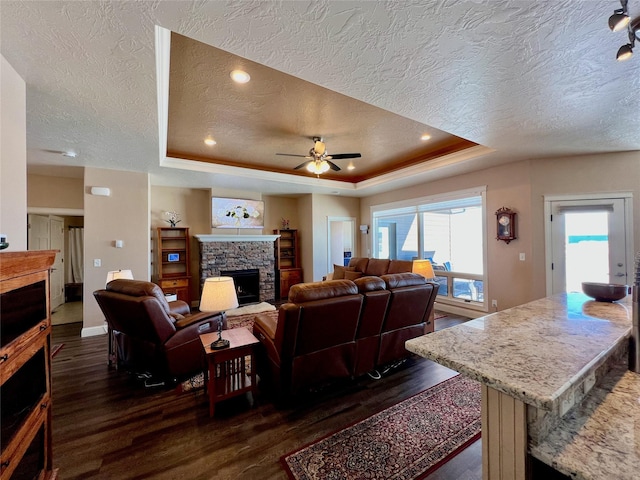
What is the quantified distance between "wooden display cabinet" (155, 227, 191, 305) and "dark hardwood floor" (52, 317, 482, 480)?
8.89ft

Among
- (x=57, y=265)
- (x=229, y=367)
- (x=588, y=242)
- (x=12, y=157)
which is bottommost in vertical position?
(x=229, y=367)

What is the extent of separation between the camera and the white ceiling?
1.47 m

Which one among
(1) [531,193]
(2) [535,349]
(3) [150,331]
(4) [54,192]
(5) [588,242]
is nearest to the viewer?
(2) [535,349]

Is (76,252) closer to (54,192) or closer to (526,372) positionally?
(54,192)

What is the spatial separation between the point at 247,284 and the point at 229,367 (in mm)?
Answer: 4202

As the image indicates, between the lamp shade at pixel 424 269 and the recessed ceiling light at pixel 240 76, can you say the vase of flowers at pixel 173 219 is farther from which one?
the lamp shade at pixel 424 269

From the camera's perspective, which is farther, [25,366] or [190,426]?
[190,426]

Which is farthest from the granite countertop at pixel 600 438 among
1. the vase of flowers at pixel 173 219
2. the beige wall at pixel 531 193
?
the vase of flowers at pixel 173 219

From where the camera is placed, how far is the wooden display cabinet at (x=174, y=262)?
5590mm

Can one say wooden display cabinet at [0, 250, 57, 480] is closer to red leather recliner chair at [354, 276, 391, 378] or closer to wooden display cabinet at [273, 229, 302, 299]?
red leather recliner chair at [354, 276, 391, 378]

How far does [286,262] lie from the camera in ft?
24.4

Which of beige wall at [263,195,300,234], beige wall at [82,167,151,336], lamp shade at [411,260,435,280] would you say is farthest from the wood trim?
beige wall at [263,195,300,234]

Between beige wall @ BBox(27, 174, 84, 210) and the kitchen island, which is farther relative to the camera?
beige wall @ BBox(27, 174, 84, 210)

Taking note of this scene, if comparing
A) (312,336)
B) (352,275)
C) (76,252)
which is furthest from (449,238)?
(76,252)
